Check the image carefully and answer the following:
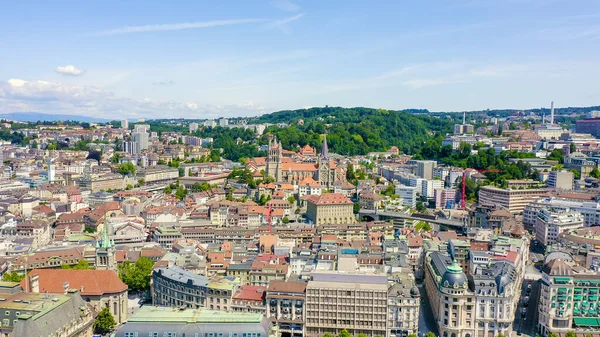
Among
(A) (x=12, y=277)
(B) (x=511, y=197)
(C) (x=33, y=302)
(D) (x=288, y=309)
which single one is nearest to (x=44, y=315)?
→ (C) (x=33, y=302)

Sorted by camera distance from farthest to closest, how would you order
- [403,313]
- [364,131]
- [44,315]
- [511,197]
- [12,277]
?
[364,131] < [511,197] < [12,277] < [403,313] < [44,315]

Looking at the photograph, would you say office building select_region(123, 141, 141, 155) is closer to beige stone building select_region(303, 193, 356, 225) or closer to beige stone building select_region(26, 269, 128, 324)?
beige stone building select_region(303, 193, 356, 225)

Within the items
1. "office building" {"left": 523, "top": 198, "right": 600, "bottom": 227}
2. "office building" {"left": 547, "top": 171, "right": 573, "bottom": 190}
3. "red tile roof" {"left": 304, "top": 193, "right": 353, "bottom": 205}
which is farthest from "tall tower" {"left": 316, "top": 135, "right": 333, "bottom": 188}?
"office building" {"left": 547, "top": 171, "right": 573, "bottom": 190}

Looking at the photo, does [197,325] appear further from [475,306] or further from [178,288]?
[475,306]

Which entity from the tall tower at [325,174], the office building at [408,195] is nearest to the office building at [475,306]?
the office building at [408,195]

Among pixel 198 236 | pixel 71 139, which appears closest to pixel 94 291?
pixel 198 236

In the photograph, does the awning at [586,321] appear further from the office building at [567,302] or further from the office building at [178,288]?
the office building at [178,288]
